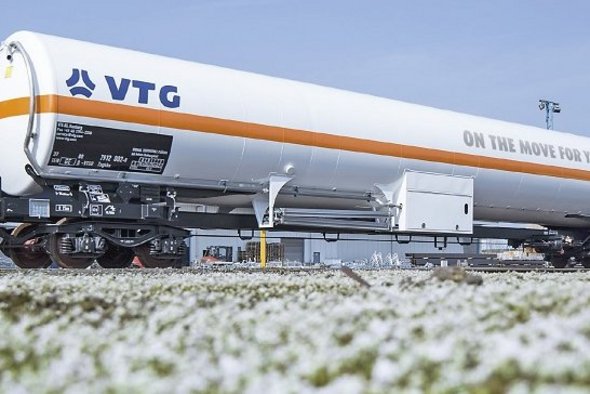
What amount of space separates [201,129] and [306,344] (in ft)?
29.9

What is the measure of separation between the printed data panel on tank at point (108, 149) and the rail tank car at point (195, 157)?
0.02 meters

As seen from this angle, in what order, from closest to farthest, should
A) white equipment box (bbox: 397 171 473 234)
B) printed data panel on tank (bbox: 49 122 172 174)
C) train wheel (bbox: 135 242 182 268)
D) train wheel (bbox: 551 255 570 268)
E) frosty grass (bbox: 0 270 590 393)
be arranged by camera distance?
frosty grass (bbox: 0 270 590 393) < printed data panel on tank (bbox: 49 122 172 174) < train wheel (bbox: 135 242 182 268) < white equipment box (bbox: 397 171 473 234) < train wheel (bbox: 551 255 570 268)

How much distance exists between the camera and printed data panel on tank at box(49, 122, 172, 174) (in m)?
11.4

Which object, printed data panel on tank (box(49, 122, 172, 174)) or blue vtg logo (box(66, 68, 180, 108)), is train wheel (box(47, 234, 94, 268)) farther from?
blue vtg logo (box(66, 68, 180, 108))

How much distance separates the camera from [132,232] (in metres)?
12.8

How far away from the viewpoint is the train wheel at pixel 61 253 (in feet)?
39.6

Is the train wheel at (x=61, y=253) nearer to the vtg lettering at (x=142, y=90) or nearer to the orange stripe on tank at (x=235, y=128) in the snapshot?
the orange stripe on tank at (x=235, y=128)

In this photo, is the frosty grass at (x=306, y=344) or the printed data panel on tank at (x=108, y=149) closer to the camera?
the frosty grass at (x=306, y=344)

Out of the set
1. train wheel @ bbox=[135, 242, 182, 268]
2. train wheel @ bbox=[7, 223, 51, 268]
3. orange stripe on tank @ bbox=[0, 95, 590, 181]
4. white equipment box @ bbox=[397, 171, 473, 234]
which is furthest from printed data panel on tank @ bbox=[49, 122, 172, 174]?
white equipment box @ bbox=[397, 171, 473, 234]

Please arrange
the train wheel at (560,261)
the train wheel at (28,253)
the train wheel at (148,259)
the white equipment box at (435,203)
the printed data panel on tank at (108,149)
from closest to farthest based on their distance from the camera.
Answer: the printed data panel on tank at (108,149)
the train wheel at (148,259)
the train wheel at (28,253)
the white equipment box at (435,203)
the train wheel at (560,261)

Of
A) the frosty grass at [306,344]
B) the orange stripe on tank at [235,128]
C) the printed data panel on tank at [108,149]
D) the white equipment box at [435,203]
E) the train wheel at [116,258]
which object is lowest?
the train wheel at [116,258]

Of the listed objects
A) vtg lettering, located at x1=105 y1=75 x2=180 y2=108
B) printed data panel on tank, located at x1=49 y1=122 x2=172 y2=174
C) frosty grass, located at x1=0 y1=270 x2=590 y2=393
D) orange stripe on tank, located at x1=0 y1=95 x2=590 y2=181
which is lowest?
frosty grass, located at x1=0 y1=270 x2=590 y2=393

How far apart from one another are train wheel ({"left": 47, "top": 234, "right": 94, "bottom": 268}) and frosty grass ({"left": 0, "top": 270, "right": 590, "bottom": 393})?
19.6 feet

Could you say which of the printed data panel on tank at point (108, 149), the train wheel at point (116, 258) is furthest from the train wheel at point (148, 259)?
the printed data panel on tank at point (108, 149)
